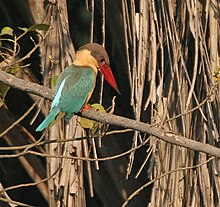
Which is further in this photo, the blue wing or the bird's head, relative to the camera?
the bird's head

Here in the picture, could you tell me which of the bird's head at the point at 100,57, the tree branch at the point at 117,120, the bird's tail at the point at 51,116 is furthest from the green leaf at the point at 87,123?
the bird's head at the point at 100,57

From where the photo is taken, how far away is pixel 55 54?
2953 millimetres

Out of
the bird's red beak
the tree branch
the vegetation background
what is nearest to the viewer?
the tree branch

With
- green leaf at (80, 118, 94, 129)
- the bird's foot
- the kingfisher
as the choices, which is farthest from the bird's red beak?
green leaf at (80, 118, 94, 129)

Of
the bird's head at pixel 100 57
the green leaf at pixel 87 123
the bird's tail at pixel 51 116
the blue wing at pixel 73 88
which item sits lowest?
the green leaf at pixel 87 123

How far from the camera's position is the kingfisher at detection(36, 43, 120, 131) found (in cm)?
262

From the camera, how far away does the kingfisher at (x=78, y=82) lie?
2.62 metres

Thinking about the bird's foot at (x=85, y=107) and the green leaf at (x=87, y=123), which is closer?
the green leaf at (x=87, y=123)

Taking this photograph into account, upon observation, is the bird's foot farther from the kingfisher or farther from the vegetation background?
the vegetation background

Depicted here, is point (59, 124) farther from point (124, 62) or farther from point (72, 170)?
point (124, 62)

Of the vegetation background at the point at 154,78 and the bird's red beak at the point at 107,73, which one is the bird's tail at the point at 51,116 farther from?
the bird's red beak at the point at 107,73

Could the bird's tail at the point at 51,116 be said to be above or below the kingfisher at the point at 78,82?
below

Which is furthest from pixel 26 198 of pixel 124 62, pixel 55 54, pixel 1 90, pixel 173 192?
pixel 1 90

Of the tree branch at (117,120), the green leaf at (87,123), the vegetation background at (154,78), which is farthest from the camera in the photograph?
the vegetation background at (154,78)
